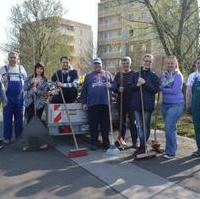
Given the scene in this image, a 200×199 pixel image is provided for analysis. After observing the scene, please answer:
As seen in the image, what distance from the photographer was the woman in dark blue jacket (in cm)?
933

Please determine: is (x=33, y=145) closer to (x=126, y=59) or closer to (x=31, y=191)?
(x=126, y=59)

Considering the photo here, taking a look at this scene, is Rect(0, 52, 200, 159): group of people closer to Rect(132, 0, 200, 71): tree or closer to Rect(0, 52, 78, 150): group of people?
Rect(0, 52, 78, 150): group of people

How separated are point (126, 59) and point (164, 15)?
9340 mm

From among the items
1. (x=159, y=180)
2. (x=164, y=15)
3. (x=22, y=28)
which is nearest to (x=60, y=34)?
(x=22, y=28)

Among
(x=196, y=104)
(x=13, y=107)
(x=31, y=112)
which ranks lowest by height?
(x=31, y=112)

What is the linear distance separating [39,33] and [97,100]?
3671 centimetres

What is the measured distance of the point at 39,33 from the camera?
45.7m

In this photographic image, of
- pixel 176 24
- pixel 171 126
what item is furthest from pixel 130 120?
pixel 176 24

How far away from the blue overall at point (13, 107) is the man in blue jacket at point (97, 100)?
1551 millimetres

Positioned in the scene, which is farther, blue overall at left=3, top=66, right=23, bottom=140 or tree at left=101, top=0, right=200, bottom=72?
tree at left=101, top=0, right=200, bottom=72

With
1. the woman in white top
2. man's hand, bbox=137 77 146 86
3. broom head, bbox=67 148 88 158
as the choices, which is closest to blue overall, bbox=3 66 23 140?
broom head, bbox=67 148 88 158

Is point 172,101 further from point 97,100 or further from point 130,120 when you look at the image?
point 97,100

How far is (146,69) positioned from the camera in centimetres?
941

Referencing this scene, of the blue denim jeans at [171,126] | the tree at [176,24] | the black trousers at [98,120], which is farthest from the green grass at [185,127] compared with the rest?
the tree at [176,24]
